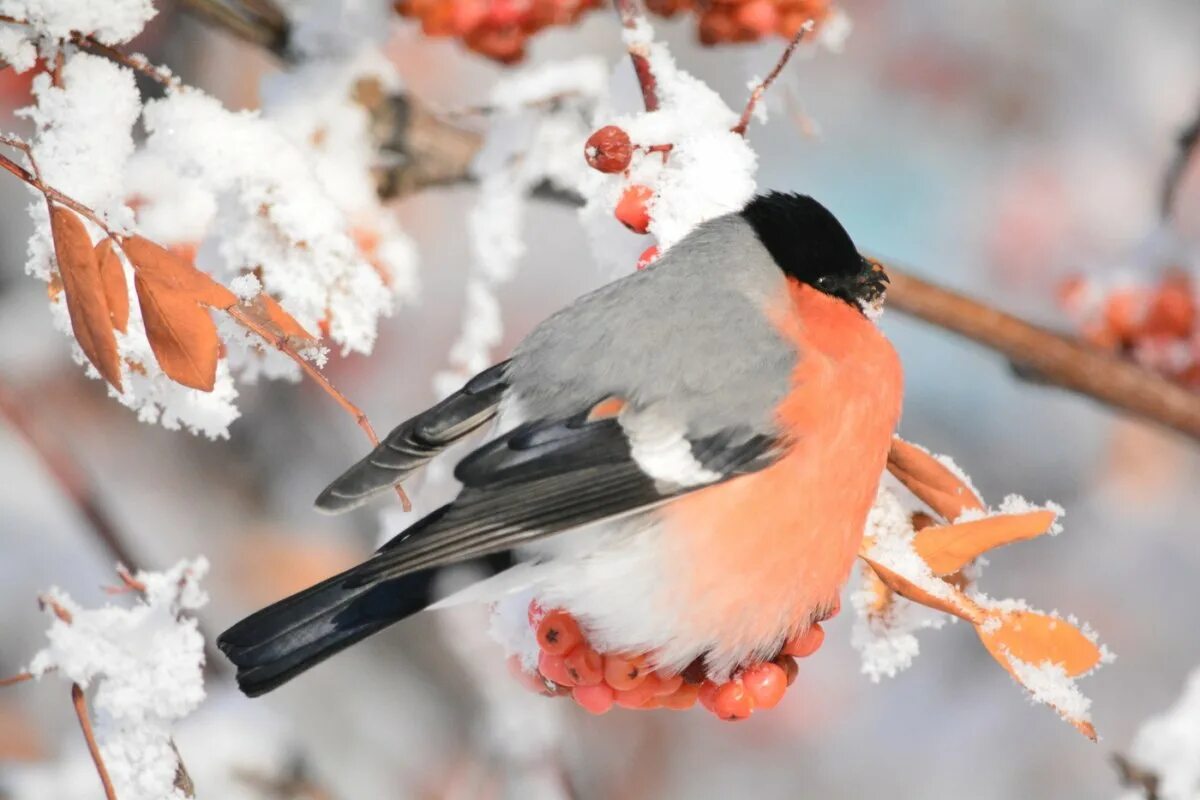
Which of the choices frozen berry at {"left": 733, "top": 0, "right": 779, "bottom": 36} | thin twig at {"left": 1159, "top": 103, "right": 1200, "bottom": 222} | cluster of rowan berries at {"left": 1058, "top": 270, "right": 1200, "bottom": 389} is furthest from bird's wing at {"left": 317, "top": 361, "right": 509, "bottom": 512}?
cluster of rowan berries at {"left": 1058, "top": 270, "right": 1200, "bottom": 389}

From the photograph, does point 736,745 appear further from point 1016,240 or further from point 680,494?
point 680,494

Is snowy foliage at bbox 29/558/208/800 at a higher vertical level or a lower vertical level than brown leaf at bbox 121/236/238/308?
lower

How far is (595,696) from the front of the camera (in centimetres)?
113

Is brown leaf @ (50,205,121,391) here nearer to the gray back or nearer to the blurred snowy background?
the gray back

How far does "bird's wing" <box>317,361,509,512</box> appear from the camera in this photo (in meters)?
1.05

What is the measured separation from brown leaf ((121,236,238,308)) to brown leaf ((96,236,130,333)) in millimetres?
15

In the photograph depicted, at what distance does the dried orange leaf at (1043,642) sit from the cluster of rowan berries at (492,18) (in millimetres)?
1076

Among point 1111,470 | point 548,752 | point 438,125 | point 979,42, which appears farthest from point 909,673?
point 438,125

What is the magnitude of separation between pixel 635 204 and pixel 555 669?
47 cm

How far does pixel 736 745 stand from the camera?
290cm

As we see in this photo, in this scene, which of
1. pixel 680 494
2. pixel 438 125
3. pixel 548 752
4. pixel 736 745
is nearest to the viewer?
pixel 680 494

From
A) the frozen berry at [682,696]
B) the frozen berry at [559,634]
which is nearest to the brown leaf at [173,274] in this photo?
the frozen berry at [559,634]

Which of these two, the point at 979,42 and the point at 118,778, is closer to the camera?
the point at 118,778

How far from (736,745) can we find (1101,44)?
2.01 m
